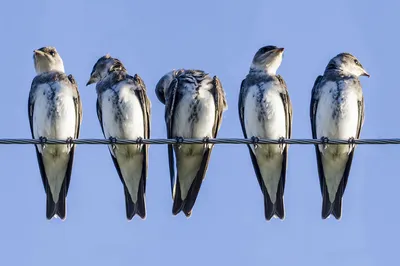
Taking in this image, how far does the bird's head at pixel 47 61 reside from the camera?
13711 millimetres

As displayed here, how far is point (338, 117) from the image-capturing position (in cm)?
1295

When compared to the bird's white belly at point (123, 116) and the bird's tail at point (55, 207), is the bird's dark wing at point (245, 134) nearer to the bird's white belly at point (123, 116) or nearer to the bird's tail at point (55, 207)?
the bird's white belly at point (123, 116)

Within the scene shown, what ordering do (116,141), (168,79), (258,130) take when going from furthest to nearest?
(168,79), (258,130), (116,141)

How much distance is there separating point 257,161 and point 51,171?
94.3 inches

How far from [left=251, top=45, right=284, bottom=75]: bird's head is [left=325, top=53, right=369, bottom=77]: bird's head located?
629 millimetres

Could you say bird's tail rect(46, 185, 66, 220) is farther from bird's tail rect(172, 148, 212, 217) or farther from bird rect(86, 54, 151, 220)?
bird's tail rect(172, 148, 212, 217)

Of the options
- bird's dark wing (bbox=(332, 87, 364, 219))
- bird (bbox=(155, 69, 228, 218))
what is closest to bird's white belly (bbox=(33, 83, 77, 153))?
bird (bbox=(155, 69, 228, 218))

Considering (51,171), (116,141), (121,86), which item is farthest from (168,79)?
(116,141)

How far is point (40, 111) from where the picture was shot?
12945 millimetres

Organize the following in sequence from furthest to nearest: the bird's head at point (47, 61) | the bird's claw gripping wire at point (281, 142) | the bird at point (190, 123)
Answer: the bird's head at point (47, 61) → the bird at point (190, 123) → the bird's claw gripping wire at point (281, 142)

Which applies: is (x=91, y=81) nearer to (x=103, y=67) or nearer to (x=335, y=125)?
(x=103, y=67)

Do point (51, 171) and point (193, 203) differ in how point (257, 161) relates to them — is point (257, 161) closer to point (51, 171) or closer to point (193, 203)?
point (193, 203)

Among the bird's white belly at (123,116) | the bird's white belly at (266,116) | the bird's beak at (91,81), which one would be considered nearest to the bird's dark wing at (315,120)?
the bird's white belly at (266,116)

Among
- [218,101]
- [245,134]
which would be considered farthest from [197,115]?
[245,134]
